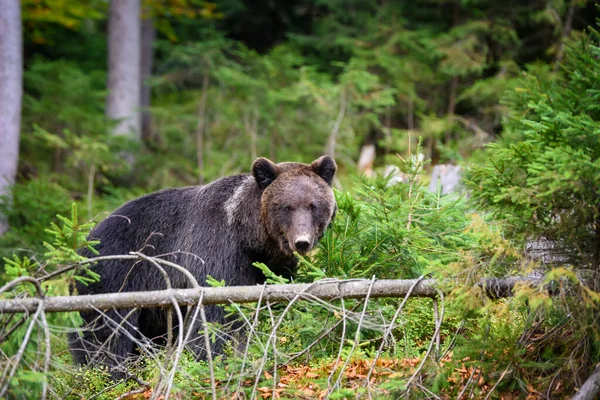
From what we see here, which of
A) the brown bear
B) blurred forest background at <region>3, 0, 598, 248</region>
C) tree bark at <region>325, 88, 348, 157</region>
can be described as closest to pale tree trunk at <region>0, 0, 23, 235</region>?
blurred forest background at <region>3, 0, 598, 248</region>

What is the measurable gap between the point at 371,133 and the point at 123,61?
8356 millimetres

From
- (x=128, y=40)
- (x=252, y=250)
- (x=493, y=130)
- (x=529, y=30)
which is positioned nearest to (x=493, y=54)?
(x=529, y=30)

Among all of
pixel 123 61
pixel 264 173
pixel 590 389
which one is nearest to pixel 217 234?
pixel 264 173

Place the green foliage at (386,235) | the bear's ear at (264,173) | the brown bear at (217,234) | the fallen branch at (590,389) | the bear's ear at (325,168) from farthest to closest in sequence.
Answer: the bear's ear at (325,168), the bear's ear at (264,173), the brown bear at (217,234), the green foliage at (386,235), the fallen branch at (590,389)

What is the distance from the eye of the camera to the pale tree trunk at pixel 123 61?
18688 mm

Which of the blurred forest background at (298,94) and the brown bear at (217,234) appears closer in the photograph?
the brown bear at (217,234)

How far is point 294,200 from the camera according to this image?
258 inches

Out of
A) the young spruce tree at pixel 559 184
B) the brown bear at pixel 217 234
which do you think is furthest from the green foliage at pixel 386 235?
the young spruce tree at pixel 559 184

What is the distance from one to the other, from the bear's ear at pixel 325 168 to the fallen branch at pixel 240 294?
218 centimetres

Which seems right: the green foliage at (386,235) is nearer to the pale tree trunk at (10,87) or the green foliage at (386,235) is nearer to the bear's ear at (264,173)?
the bear's ear at (264,173)

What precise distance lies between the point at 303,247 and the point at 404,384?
6.28 ft

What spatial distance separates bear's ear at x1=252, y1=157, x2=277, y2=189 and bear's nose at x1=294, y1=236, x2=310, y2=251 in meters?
1.01

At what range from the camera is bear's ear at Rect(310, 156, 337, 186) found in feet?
22.7

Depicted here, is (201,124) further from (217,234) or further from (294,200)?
(294,200)
